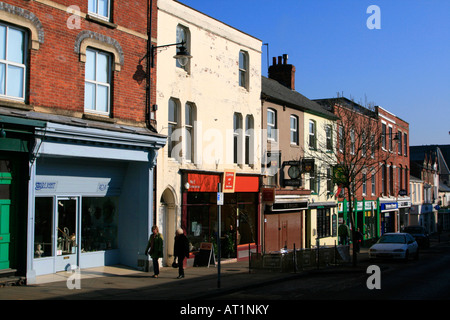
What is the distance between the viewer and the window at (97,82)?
15.8 meters

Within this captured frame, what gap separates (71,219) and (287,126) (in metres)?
15.1

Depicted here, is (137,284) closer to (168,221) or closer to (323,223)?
(168,221)

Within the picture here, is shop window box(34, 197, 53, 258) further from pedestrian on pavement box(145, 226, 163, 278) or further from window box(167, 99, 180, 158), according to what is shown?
window box(167, 99, 180, 158)

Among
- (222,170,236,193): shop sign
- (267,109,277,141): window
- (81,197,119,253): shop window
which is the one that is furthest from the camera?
(267,109,277,141): window

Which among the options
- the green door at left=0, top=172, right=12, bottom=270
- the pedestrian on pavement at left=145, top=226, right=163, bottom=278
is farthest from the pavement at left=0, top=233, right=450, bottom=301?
the green door at left=0, top=172, right=12, bottom=270

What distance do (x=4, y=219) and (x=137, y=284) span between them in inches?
163

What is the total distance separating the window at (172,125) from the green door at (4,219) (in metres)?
6.87

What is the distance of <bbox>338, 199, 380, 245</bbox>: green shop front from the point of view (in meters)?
35.4

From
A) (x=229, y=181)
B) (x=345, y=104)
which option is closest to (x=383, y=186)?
Answer: (x=345, y=104)

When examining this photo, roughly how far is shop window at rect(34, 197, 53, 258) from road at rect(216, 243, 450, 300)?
5.64 meters

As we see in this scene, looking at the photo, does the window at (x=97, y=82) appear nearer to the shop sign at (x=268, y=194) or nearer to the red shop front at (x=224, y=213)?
the red shop front at (x=224, y=213)
